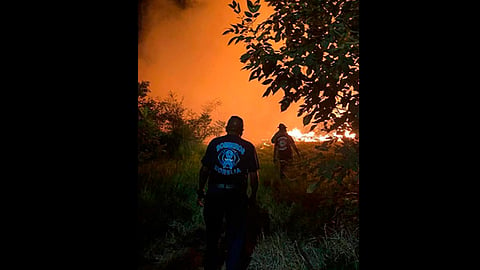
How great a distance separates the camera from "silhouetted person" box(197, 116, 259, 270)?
2312 millimetres

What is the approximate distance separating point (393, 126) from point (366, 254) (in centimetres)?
77

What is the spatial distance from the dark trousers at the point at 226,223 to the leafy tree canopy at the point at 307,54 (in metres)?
0.73

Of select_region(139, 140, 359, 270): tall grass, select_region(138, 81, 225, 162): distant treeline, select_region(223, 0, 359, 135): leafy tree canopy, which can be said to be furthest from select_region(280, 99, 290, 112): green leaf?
select_region(138, 81, 225, 162): distant treeline

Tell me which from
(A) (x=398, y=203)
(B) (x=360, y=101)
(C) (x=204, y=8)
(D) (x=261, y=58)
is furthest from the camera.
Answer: (C) (x=204, y=8)

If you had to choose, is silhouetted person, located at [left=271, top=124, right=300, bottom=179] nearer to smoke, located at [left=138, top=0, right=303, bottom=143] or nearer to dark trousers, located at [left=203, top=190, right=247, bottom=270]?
smoke, located at [left=138, top=0, right=303, bottom=143]

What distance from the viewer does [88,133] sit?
215 cm

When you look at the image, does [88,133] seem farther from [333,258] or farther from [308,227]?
[333,258]

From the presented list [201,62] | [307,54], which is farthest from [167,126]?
[307,54]

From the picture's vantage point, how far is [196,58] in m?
2.46

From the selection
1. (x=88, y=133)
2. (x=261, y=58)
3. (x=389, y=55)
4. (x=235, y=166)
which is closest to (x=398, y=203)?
(x=389, y=55)

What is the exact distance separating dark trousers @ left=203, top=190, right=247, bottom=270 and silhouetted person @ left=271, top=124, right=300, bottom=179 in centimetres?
34

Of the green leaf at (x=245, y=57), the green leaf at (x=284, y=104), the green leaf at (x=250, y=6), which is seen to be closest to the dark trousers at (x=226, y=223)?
the green leaf at (x=284, y=104)

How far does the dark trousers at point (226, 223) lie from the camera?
7.61 feet

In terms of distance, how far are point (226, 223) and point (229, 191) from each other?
23cm
